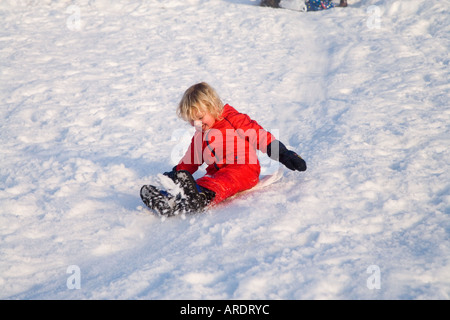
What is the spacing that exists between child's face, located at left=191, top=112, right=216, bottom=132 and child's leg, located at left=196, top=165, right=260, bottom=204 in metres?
0.39

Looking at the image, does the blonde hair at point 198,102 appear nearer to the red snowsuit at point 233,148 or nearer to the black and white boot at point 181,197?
the red snowsuit at point 233,148

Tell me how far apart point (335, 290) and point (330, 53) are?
5.07 m

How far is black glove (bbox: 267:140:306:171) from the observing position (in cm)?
307

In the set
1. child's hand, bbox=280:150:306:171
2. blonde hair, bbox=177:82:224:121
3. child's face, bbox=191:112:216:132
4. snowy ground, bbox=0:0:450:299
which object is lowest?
snowy ground, bbox=0:0:450:299

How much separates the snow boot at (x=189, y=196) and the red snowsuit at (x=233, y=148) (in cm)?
21

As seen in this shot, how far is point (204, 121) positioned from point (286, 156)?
723mm

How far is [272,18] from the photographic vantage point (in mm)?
7867

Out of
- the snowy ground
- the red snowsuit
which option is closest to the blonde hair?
the red snowsuit

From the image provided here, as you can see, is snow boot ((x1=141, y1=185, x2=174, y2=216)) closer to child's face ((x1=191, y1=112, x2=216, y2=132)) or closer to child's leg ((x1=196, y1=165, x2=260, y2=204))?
child's leg ((x1=196, y1=165, x2=260, y2=204))

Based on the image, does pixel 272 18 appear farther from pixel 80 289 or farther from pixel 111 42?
pixel 80 289

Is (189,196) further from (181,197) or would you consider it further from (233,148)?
(233,148)

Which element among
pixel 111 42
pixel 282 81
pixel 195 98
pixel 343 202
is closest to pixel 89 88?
pixel 111 42

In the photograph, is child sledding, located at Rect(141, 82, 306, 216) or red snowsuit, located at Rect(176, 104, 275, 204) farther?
red snowsuit, located at Rect(176, 104, 275, 204)

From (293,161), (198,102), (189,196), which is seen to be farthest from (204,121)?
(293,161)
